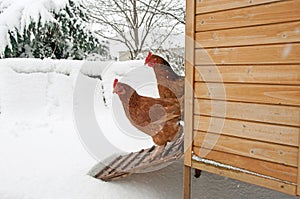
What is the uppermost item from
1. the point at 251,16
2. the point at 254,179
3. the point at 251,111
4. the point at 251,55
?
the point at 251,16

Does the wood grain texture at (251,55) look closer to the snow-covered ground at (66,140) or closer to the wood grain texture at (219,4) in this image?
the wood grain texture at (219,4)

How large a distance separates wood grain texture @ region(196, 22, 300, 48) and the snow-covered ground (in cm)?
117

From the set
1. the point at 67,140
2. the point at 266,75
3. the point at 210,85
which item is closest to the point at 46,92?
the point at 67,140

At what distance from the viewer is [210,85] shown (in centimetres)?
160

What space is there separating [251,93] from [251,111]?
0.32 feet

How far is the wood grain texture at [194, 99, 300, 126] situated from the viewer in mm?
1319

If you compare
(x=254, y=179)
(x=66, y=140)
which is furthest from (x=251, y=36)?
(x=66, y=140)

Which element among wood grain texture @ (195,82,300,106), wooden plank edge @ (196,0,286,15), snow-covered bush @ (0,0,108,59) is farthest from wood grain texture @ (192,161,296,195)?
snow-covered bush @ (0,0,108,59)

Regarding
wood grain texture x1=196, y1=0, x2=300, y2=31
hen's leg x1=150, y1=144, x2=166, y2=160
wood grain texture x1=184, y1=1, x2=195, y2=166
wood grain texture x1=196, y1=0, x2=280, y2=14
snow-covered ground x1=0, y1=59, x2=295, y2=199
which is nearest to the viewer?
wood grain texture x1=196, y1=0, x2=300, y2=31

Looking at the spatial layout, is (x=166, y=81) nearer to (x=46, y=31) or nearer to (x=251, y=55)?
(x=251, y=55)

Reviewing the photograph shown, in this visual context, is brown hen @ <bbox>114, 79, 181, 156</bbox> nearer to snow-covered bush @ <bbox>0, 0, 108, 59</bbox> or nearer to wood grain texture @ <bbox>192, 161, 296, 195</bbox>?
wood grain texture @ <bbox>192, 161, 296, 195</bbox>

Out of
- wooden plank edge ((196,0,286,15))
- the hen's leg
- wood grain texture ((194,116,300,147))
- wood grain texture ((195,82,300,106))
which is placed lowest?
the hen's leg

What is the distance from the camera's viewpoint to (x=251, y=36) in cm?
142

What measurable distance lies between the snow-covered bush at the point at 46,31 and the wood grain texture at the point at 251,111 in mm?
3326
